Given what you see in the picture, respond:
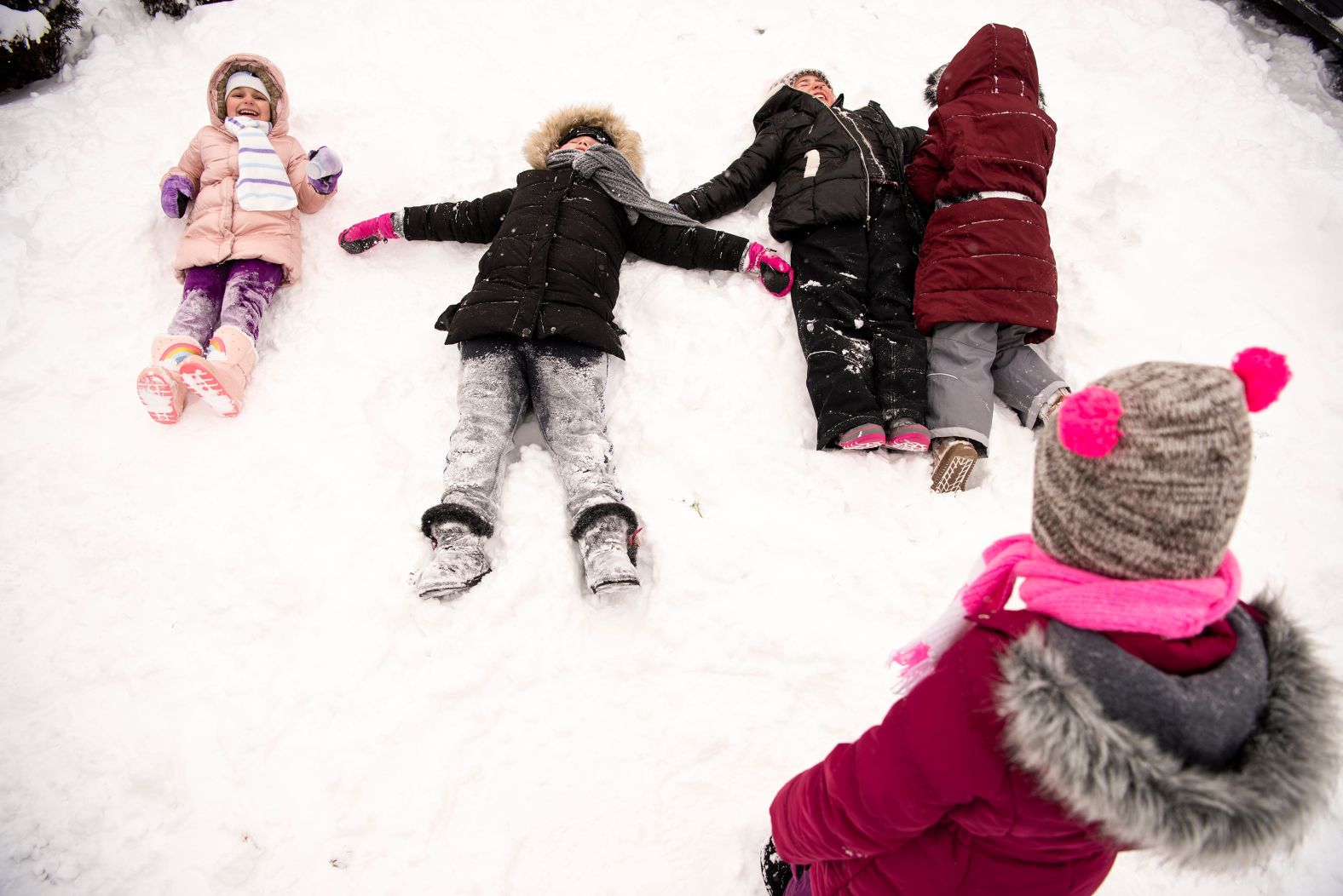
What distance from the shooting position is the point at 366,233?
331 cm

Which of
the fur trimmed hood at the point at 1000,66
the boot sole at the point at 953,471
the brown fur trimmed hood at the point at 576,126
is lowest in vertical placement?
the boot sole at the point at 953,471

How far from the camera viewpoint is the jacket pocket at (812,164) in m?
3.28

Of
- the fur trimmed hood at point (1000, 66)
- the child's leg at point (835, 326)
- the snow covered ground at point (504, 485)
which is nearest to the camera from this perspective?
the snow covered ground at point (504, 485)

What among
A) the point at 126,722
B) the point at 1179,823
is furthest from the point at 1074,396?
the point at 126,722

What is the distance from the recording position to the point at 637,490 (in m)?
2.70

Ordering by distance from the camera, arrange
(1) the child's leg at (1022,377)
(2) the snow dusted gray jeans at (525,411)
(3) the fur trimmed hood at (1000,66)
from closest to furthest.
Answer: (2) the snow dusted gray jeans at (525,411) < (1) the child's leg at (1022,377) < (3) the fur trimmed hood at (1000,66)

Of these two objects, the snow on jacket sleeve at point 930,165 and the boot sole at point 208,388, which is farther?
the snow on jacket sleeve at point 930,165

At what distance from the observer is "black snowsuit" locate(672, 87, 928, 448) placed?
2.81 m

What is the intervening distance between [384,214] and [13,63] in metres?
2.38

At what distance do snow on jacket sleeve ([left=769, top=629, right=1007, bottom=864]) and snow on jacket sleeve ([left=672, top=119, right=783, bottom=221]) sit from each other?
272 cm

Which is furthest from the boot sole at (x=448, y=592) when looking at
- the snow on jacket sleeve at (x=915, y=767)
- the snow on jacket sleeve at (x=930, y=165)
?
the snow on jacket sleeve at (x=930, y=165)

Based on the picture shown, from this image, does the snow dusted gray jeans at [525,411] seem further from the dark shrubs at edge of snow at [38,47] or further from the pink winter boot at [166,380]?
the dark shrubs at edge of snow at [38,47]

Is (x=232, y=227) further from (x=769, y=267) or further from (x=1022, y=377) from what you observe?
(x=1022, y=377)

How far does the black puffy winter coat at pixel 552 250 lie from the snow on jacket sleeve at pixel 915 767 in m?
1.96
